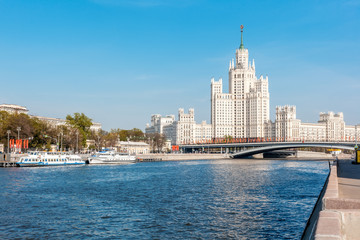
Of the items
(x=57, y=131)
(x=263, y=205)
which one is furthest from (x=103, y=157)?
(x=263, y=205)

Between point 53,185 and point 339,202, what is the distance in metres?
43.4

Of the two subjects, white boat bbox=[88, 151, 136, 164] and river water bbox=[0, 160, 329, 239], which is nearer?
river water bbox=[0, 160, 329, 239]

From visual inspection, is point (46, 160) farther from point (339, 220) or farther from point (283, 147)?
point (339, 220)

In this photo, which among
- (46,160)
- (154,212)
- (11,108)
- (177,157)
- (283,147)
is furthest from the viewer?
(11,108)

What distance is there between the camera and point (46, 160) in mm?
91438

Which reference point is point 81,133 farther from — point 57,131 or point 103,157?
point 103,157

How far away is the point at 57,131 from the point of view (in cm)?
12212

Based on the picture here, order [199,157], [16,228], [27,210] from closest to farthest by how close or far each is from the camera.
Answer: [16,228] → [27,210] → [199,157]

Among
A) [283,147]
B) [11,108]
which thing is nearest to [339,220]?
[283,147]

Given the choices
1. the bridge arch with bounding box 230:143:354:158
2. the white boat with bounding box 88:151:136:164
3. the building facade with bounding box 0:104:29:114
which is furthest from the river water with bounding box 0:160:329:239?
the building facade with bounding box 0:104:29:114

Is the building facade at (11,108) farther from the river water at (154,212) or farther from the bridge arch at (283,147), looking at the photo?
the river water at (154,212)

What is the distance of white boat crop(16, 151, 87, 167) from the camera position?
8800cm

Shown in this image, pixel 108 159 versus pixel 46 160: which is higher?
pixel 46 160

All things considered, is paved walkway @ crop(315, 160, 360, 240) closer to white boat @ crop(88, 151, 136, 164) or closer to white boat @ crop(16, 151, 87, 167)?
white boat @ crop(16, 151, 87, 167)
